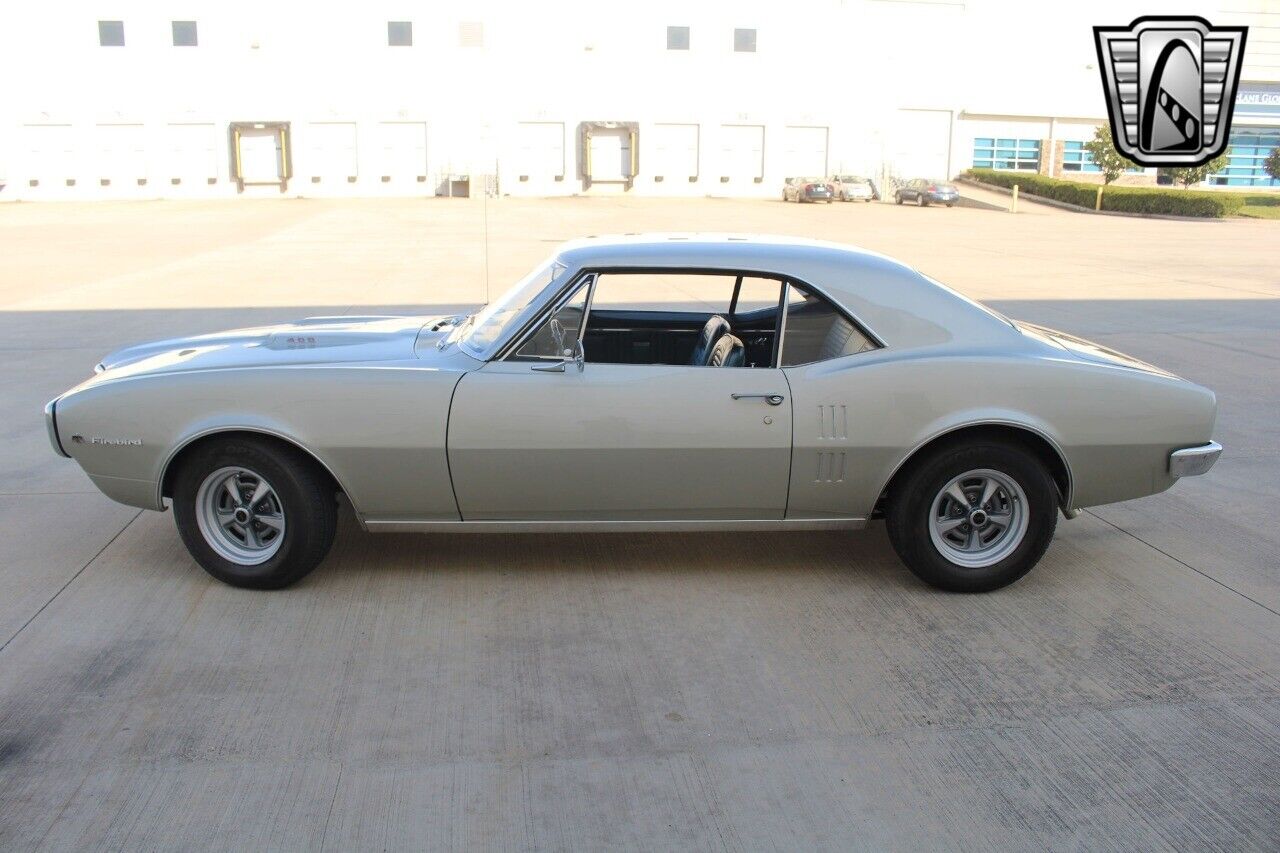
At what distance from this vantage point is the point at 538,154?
53.2 meters

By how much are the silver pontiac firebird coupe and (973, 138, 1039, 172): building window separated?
2211 inches

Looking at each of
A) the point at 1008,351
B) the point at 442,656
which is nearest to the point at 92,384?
the point at 442,656

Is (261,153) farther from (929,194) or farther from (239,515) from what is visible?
(239,515)

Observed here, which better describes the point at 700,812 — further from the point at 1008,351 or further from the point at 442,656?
the point at 1008,351

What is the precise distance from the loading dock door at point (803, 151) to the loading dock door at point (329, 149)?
2004cm

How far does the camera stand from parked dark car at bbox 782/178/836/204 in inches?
1893

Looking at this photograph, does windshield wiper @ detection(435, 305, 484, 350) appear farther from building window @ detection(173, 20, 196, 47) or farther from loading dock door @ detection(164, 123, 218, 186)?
building window @ detection(173, 20, 196, 47)

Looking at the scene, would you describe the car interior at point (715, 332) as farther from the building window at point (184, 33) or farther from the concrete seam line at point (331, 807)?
the building window at point (184, 33)

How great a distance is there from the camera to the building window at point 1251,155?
192ft

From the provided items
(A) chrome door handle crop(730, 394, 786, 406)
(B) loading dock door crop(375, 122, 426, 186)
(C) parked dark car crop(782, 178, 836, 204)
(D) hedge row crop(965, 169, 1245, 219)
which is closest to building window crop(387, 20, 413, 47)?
(B) loading dock door crop(375, 122, 426, 186)

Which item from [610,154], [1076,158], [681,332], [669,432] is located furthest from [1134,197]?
[669,432]

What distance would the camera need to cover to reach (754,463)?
463cm

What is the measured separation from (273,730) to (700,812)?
1402mm

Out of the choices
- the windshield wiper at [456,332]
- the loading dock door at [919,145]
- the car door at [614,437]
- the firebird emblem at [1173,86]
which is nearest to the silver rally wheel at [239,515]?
the car door at [614,437]
